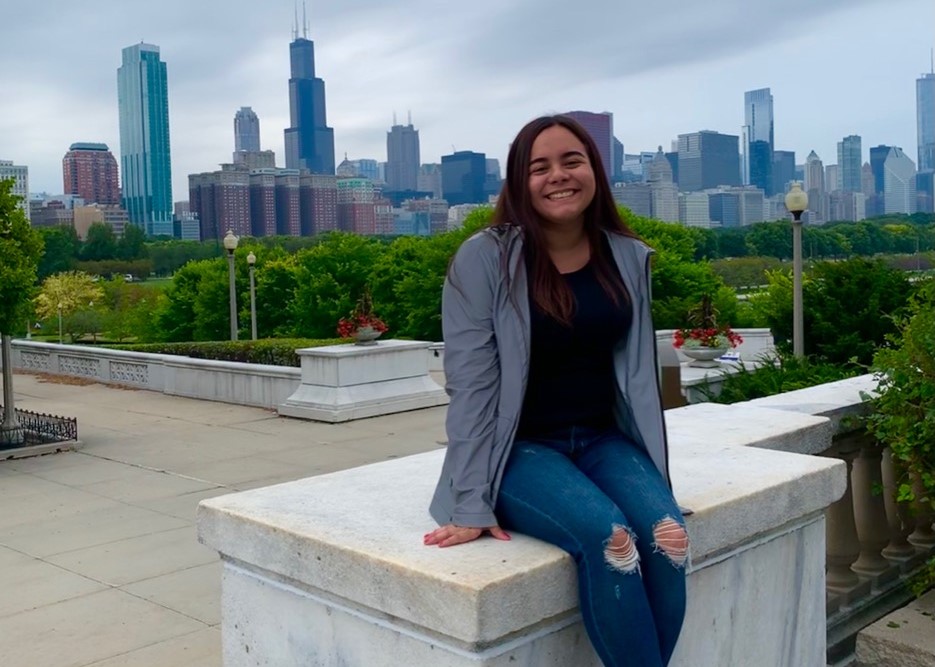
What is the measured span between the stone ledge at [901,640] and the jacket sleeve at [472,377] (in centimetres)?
227

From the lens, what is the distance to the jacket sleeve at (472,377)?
2646 millimetres

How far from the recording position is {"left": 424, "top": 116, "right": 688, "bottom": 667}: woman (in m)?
2.48

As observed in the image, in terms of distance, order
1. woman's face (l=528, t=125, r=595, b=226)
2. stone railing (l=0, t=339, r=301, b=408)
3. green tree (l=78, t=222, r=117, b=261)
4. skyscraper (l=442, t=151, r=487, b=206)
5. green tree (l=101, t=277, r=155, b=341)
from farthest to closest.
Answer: skyscraper (l=442, t=151, r=487, b=206)
green tree (l=78, t=222, r=117, b=261)
green tree (l=101, t=277, r=155, b=341)
stone railing (l=0, t=339, r=301, b=408)
woman's face (l=528, t=125, r=595, b=226)

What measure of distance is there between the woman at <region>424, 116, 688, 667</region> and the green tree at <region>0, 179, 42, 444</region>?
10070 mm

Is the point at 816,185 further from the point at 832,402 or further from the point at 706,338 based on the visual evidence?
the point at 832,402

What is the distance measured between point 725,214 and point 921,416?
130388 mm

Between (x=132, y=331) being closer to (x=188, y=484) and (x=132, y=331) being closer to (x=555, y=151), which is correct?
(x=188, y=484)

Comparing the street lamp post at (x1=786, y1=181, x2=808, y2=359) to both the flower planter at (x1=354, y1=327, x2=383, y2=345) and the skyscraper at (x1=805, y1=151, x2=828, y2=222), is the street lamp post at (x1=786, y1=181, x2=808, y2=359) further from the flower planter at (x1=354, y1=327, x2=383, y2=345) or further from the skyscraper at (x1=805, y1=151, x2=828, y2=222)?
the skyscraper at (x1=805, y1=151, x2=828, y2=222)

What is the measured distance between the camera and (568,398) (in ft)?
9.48

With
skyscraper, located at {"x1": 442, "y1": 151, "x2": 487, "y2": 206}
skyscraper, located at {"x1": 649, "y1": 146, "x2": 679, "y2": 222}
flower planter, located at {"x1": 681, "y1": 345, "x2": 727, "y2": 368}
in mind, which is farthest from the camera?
Result: skyscraper, located at {"x1": 442, "y1": 151, "x2": 487, "y2": 206}

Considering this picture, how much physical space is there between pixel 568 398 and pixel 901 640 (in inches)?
82.6

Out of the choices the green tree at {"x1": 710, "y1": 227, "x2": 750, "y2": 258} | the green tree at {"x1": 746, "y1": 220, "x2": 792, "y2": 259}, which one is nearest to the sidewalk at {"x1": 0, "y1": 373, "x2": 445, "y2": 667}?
the green tree at {"x1": 746, "y1": 220, "x2": 792, "y2": 259}

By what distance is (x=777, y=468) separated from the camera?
3322 millimetres

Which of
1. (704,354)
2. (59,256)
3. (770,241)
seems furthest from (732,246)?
(704,354)
